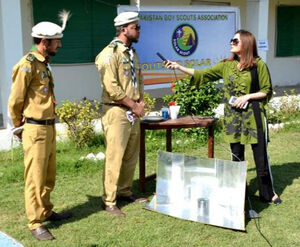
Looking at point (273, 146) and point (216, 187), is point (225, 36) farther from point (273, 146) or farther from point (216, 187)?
point (216, 187)

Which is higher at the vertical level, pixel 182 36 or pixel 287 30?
pixel 287 30

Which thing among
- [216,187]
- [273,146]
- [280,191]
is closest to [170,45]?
[273,146]

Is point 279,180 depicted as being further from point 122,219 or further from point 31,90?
point 31,90

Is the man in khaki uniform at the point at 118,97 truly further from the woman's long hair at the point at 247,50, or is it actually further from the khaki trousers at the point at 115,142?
the woman's long hair at the point at 247,50

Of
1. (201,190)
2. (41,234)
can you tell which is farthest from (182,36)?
(41,234)

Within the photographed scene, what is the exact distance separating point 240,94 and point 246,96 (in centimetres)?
9

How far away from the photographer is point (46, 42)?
12.3 feet

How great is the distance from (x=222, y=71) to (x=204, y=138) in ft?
8.94

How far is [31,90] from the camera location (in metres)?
3.72

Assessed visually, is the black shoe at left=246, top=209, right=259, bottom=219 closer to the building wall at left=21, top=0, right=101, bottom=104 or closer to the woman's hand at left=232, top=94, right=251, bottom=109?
the woman's hand at left=232, top=94, right=251, bottom=109

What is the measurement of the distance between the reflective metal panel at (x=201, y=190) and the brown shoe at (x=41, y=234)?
110 centimetres

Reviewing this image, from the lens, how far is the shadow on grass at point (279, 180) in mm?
4771

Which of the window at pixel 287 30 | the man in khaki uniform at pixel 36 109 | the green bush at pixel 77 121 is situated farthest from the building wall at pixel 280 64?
the man in khaki uniform at pixel 36 109

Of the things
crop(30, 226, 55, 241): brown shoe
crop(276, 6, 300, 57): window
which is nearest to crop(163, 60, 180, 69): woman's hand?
crop(30, 226, 55, 241): brown shoe
